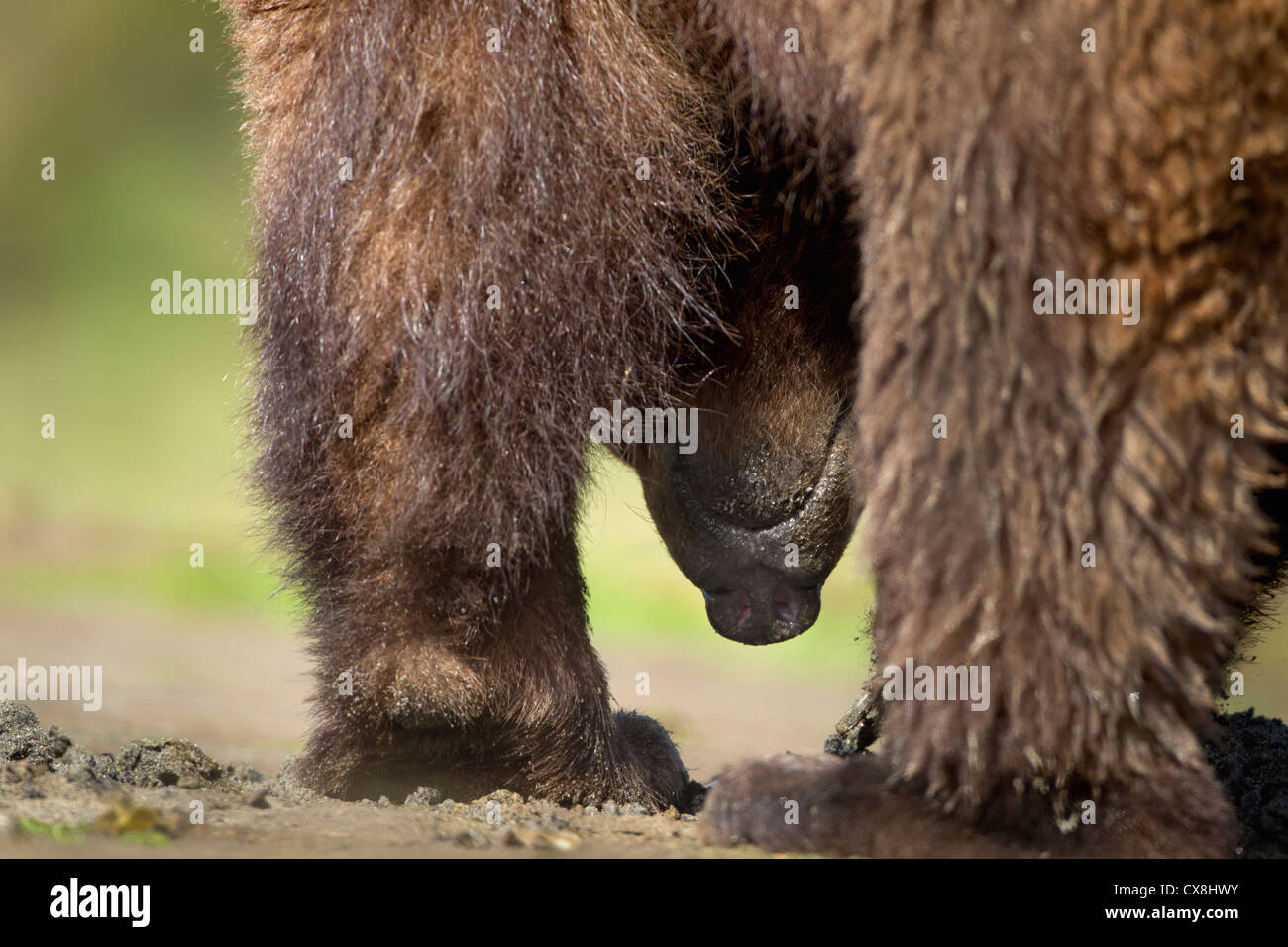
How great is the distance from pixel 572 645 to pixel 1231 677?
168 cm

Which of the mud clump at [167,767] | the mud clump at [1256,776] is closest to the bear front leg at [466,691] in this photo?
the mud clump at [167,767]

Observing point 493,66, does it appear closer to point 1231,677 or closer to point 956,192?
point 956,192

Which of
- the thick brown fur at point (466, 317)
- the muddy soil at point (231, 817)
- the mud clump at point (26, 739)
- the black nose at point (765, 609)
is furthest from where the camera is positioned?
the black nose at point (765, 609)

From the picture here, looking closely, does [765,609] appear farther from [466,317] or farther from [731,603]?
[466,317]

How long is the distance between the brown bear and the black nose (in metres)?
0.01

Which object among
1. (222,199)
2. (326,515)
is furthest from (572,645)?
(222,199)

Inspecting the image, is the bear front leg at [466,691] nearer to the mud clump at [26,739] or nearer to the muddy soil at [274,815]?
the muddy soil at [274,815]

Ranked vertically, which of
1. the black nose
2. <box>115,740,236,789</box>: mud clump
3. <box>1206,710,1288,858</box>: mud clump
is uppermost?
the black nose

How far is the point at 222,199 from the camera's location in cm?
1021

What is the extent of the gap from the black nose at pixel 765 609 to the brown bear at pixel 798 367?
0.05ft

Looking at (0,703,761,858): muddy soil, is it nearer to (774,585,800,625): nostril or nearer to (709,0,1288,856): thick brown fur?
(709,0,1288,856): thick brown fur

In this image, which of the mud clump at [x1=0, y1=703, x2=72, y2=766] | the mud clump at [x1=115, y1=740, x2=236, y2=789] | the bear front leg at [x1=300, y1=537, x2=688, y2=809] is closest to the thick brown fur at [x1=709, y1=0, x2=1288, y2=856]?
the bear front leg at [x1=300, y1=537, x2=688, y2=809]

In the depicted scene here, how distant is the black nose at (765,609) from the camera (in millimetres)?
3895

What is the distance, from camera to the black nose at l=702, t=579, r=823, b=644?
3.89m
